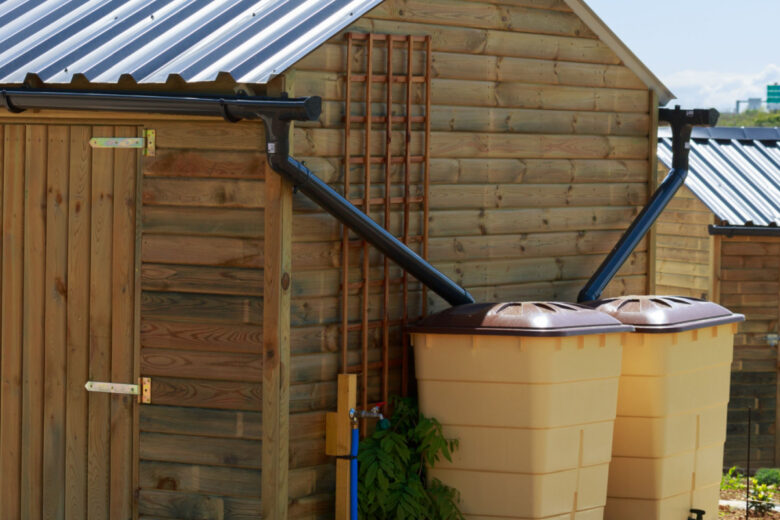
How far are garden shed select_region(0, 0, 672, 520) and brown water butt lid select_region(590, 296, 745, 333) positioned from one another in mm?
952

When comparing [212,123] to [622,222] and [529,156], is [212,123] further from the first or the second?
[622,222]

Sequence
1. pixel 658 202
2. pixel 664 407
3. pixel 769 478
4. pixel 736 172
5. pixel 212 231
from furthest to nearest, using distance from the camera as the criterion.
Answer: pixel 736 172
pixel 769 478
pixel 658 202
pixel 664 407
pixel 212 231

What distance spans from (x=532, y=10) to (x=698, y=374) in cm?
260

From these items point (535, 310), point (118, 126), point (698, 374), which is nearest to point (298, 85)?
point (118, 126)

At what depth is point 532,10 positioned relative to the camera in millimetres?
8133

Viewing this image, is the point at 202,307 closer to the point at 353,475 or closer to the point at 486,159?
the point at 353,475

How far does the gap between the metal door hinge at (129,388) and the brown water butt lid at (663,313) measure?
2817 mm

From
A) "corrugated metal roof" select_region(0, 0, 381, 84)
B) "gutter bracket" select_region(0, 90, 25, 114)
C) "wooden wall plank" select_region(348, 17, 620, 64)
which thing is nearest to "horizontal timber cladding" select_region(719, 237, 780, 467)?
"wooden wall plank" select_region(348, 17, 620, 64)

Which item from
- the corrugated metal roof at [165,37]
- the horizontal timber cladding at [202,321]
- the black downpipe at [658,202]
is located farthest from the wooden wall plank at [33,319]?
the black downpipe at [658,202]

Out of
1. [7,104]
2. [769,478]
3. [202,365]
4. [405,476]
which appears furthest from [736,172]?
[7,104]

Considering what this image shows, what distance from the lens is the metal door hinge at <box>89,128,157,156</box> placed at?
657 centimetres

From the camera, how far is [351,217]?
261 inches

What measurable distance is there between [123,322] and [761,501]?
204 inches

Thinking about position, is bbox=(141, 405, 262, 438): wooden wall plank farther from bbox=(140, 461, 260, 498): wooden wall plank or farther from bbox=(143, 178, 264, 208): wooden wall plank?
bbox=(143, 178, 264, 208): wooden wall plank
